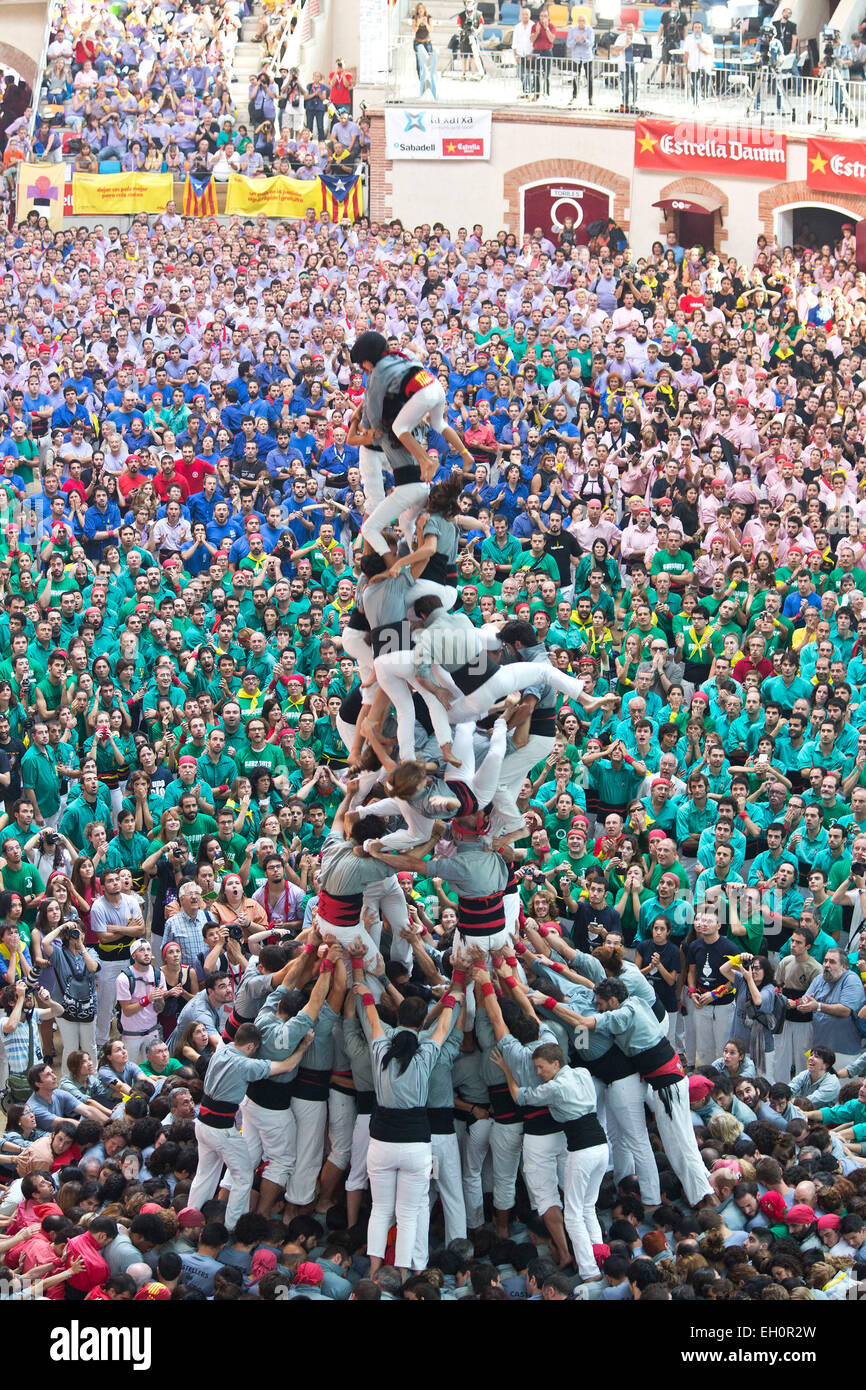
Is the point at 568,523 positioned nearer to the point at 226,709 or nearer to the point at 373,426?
the point at 226,709

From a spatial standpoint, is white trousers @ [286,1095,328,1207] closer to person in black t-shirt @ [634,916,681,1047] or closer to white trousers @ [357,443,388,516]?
person in black t-shirt @ [634,916,681,1047]

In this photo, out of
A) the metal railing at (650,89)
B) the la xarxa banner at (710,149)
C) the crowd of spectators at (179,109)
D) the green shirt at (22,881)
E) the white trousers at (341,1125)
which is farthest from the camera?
the metal railing at (650,89)

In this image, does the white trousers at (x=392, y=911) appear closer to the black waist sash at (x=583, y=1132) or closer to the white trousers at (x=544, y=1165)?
the white trousers at (x=544, y=1165)

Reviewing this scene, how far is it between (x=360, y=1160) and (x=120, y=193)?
2031 cm

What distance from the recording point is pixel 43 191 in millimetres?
27469

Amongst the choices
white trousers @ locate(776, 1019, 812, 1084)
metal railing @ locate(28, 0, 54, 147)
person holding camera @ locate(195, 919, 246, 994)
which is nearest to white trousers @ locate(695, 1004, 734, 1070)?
white trousers @ locate(776, 1019, 812, 1084)

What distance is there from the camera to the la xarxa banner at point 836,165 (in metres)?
28.3

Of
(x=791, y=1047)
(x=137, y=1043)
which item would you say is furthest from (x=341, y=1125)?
(x=791, y=1047)

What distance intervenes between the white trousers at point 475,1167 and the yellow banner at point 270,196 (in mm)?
19399

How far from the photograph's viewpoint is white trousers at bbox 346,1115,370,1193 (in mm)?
10398

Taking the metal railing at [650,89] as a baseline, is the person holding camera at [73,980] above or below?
below

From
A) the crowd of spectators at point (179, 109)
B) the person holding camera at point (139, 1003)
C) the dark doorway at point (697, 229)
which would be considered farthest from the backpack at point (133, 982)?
the dark doorway at point (697, 229)

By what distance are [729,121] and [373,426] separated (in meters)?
20.6

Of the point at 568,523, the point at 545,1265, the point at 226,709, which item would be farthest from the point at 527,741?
the point at 568,523
